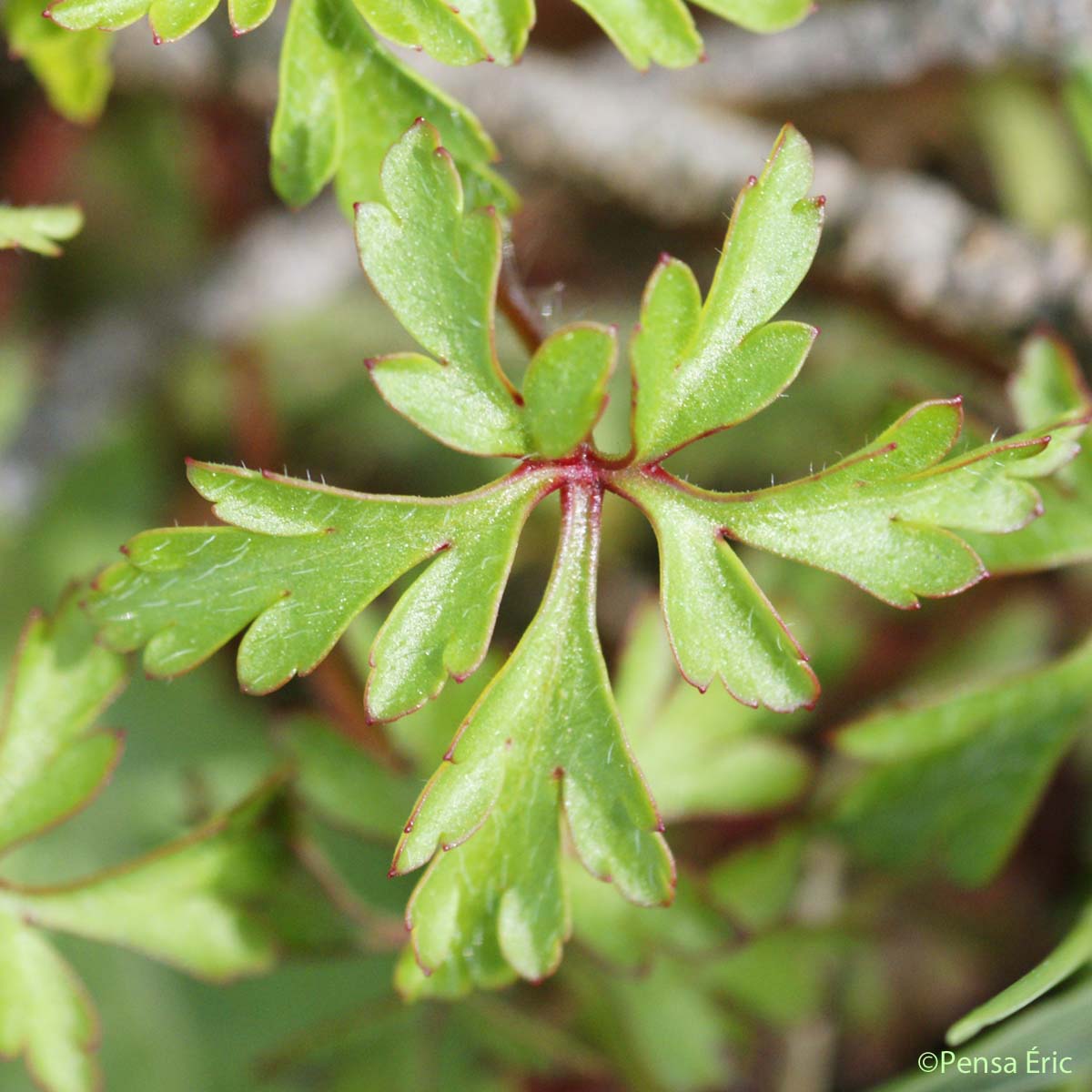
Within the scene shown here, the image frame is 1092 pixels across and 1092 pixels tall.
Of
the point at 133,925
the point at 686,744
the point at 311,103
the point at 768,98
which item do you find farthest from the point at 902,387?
the point at 768,98

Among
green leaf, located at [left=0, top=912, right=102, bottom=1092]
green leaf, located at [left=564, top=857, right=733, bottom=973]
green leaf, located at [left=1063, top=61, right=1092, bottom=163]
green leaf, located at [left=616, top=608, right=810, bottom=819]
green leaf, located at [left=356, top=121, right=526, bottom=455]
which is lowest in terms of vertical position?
green leaf, located at [left=564, top=857, right=733, bottom=973]

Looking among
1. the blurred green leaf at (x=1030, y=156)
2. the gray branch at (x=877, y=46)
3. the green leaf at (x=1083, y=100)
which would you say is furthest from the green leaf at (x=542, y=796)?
the blurred green leaf at (x=1030, y=156)

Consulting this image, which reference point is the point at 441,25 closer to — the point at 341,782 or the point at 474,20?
the point at 474,20

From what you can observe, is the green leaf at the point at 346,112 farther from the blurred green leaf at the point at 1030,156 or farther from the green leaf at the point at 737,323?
the blurred green leaf at the point at 1030,156

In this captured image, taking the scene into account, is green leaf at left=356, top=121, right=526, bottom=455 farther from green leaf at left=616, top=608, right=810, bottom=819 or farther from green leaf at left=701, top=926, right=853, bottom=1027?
green leaf at left=701, top=926, right=853, bottom=1027

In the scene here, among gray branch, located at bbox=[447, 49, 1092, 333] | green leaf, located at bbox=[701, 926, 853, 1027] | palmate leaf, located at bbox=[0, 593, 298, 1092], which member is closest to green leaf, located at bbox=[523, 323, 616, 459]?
palmate leaf, located at bbox=[0, 593, 298, 1092]

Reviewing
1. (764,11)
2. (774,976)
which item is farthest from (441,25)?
(774,976)
